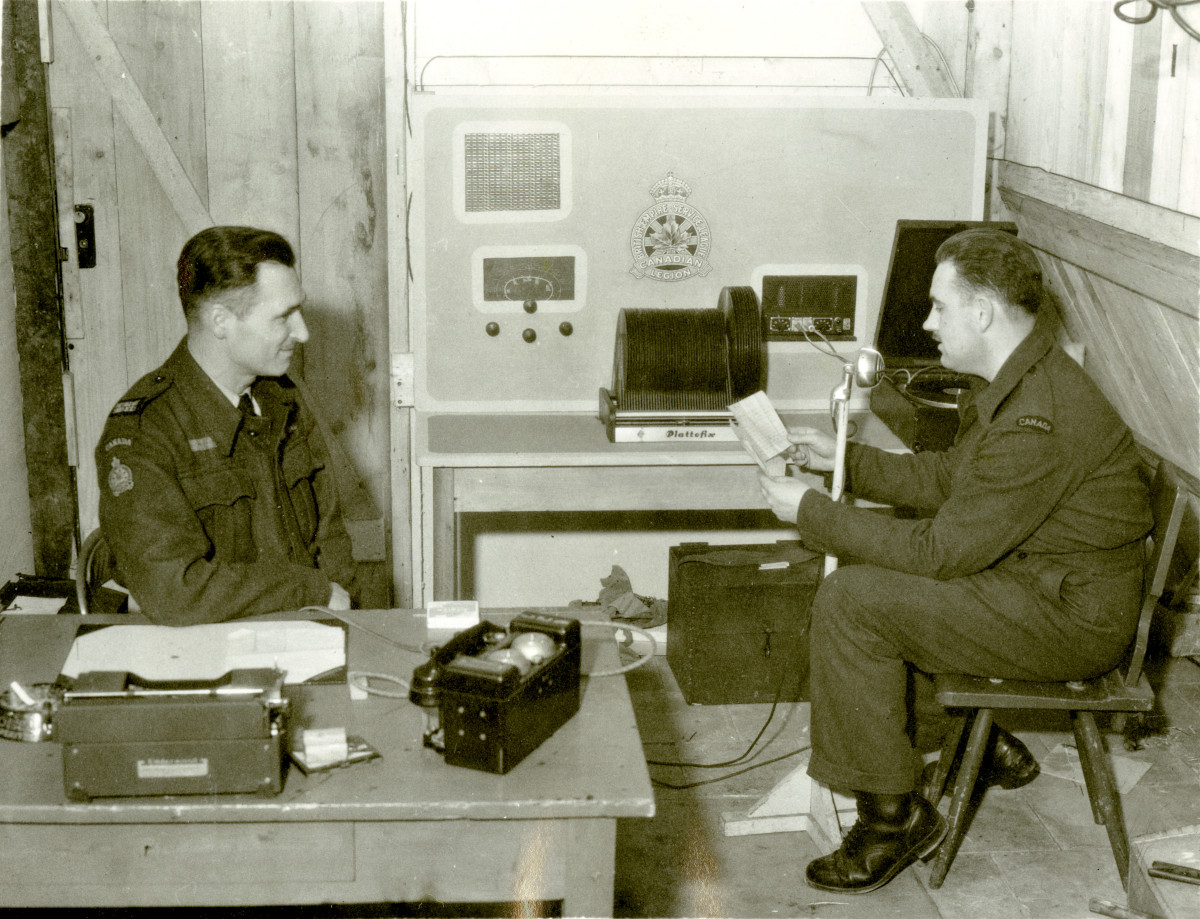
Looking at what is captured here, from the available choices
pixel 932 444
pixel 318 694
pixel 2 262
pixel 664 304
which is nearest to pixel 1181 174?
pixel 932 444

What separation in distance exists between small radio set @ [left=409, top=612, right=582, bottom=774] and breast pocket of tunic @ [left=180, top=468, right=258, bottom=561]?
851 mm

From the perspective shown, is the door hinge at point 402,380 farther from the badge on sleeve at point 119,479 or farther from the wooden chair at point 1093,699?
the wooden chair at point 1093,699

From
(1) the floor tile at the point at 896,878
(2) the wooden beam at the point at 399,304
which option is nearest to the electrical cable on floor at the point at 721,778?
(1) the floor tile at the point at 896,878

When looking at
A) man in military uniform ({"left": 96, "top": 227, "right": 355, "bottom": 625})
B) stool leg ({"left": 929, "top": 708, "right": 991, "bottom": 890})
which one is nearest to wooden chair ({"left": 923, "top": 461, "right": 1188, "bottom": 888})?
stool leg ({"left": 929, "top": 708, "right": 991, "bottom": 890})

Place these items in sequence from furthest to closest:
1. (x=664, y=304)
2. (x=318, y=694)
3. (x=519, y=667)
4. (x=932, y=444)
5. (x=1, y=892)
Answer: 1. (x=664, y=304)
2. (x=932, y=444)
3. (x=318, y=694)
4. (x=519, y=667)
5. (x=1, y=892)

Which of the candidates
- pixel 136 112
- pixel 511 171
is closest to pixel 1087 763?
pixel 511 171

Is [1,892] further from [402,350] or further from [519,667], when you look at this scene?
[402,350]

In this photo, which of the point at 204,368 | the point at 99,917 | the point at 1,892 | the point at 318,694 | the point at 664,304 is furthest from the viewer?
the point at 664,304

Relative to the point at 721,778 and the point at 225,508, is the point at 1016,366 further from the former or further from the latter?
the point at 225,508

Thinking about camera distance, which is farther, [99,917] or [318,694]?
[99,917]

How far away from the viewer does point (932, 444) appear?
10.6 ft

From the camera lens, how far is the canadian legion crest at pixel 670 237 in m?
3.51

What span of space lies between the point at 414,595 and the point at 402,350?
29.4 inches

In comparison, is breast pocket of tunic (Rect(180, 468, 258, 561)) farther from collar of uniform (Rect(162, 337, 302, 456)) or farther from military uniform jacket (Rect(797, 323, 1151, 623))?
military uniform jacket (Rect(797, 323, 1151, 623))
